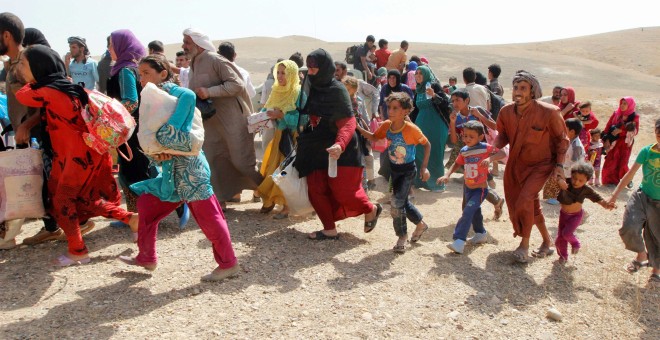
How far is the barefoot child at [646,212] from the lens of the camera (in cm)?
491

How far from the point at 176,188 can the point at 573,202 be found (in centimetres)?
361

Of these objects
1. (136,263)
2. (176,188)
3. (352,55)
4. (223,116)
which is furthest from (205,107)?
(352,55)

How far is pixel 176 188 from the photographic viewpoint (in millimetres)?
4016

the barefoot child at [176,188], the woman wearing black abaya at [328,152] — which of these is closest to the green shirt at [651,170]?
the woman wearing black abaya at [328,152]

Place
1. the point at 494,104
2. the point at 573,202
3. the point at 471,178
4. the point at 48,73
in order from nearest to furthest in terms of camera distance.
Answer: the point at 48,73
the point at 573,202
the point at 471,178
the point at 494,104

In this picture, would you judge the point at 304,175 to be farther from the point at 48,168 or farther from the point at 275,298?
the point at 48,168

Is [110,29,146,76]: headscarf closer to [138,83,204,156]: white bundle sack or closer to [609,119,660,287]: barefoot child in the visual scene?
[138,83,204,156]: white bundle sack

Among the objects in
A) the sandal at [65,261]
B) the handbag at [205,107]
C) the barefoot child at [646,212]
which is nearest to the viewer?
the sandal at [65,261]

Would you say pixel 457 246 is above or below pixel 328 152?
below

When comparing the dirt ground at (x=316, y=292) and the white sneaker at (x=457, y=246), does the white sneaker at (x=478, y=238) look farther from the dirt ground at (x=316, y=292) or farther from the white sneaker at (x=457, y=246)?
the white sneaker at (x=457, y=246)

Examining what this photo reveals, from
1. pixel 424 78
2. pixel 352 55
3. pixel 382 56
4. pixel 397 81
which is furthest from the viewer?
pixel 352 55

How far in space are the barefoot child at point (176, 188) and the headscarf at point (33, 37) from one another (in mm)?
1683

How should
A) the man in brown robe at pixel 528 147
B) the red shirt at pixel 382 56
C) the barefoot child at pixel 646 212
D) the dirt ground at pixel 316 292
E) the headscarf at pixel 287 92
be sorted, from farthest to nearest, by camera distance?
the red shirt at pixel 382 56 < the headscarf at pixel 287 92 < the barefoot child at pixel 646 212 < the man in brown robe at pixel 528 147 < the dirt ground at pixel 316 292

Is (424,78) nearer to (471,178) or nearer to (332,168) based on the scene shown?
(471,178)
